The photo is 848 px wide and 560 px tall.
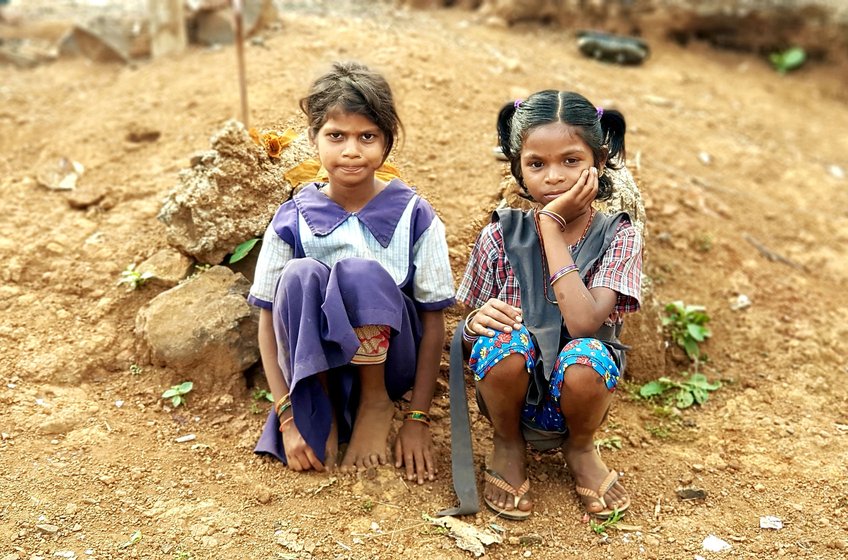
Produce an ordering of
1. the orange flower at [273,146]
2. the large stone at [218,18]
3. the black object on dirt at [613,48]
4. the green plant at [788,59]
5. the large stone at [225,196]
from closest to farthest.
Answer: the large stone at [225,196] → the orange flower at [273,146] → the large stone at [218,18] → the black object on dirt at [613,48] → the green plant at [788,59]

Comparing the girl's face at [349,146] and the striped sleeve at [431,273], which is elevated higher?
the girl's face at [349,146]

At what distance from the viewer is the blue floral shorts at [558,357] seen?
253 centimetres

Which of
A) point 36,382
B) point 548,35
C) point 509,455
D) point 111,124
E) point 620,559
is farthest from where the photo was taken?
point 548,35

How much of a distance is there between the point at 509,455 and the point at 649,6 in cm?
546

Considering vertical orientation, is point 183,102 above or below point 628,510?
above

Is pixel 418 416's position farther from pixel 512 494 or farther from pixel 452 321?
pixel 452 321

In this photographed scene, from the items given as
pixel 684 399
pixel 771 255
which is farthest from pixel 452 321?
pixel 771 255

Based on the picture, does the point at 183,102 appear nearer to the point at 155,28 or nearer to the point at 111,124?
the point at 111,124

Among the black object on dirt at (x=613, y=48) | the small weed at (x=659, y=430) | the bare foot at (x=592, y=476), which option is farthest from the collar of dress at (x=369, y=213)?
the black object on dirt at (x=613, y=48)

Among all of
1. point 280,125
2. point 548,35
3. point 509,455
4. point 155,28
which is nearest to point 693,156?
point 548,35

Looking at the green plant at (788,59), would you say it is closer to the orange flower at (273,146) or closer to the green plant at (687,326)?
the green plant at (687,326)

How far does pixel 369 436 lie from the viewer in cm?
288

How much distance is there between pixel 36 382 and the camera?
315 centimetres

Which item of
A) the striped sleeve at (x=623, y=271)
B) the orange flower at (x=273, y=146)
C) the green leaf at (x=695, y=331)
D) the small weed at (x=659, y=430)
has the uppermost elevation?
the orange flower at (x=273, y=146)
